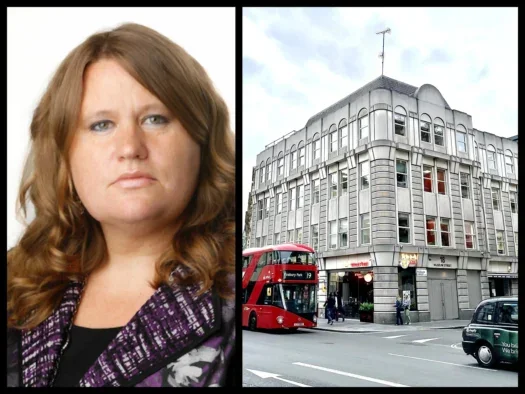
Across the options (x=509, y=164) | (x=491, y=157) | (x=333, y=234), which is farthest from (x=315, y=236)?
(x=509, y=164)

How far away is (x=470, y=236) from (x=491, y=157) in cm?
351

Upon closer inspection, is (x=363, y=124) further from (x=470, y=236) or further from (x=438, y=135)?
(x=470, y=236)

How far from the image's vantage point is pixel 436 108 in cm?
2123

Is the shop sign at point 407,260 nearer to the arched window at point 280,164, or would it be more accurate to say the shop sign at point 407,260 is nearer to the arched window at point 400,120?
the arched window at point 400,120

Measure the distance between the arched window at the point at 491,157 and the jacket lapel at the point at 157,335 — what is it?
1840 cm

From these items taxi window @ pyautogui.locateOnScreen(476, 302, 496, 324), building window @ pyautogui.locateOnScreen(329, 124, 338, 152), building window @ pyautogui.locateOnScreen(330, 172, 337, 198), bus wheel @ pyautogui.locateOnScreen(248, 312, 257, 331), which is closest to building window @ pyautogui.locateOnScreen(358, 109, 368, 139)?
building window @ pyautogui.locateOnScreen(329, 124, 338, 152)

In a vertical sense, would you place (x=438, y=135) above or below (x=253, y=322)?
above

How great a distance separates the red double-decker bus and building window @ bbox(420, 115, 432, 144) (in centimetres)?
896

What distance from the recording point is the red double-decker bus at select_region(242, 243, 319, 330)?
1501 cm

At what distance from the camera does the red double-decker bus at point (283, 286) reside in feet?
49.2

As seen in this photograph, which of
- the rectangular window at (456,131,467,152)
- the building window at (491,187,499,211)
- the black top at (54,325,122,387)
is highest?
the rectangular window at (456,131,467,152)

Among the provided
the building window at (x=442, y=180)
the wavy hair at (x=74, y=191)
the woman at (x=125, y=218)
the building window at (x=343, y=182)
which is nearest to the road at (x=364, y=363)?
the woman at (x=125, y=218)

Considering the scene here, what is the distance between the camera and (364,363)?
9492 mm

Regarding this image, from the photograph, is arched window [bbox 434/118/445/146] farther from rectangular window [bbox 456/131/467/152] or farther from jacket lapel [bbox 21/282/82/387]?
jacket lapel [bbox 21/282/82/387]
